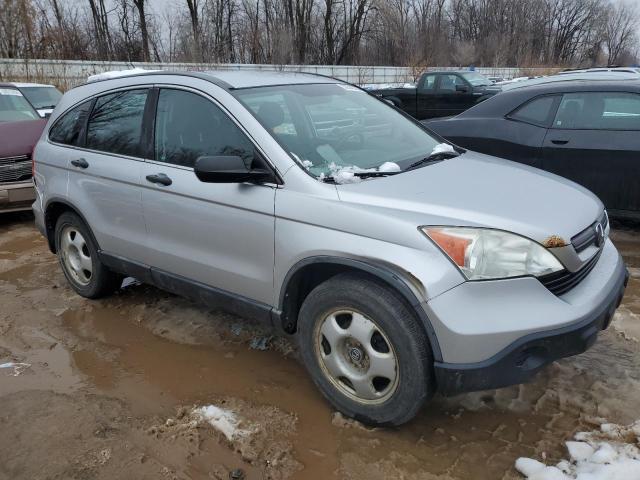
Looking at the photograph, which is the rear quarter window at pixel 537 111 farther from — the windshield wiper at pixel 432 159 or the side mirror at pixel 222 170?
the side mirror at pixel 222 170

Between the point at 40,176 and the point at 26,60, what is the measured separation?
17.2m

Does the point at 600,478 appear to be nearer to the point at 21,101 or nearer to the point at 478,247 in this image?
the point at 478,247

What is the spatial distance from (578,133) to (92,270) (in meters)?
4.67

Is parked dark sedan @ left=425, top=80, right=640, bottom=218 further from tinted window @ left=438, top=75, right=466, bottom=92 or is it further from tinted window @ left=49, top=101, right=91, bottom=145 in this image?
tinted window @ left=438, top=75, right=466, bottom=92

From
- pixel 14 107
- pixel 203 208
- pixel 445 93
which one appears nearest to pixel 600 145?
pixel 203 208

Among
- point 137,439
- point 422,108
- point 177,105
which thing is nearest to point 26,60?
point 422,108

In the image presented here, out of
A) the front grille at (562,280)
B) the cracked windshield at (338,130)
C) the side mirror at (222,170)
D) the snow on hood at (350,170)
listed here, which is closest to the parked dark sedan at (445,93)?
the cracked windshield at (338,130)

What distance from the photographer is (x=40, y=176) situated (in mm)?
4711

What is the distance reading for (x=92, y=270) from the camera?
177 inches

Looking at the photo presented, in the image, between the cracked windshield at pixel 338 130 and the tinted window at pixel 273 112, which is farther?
Result: the tinted window at pixel 273 112

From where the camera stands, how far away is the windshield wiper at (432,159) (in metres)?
3.29

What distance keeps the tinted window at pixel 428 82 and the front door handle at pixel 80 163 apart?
12475 millimetres

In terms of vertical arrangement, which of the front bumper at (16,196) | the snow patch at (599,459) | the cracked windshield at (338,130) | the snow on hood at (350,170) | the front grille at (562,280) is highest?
the cracked windshield at (338,130)

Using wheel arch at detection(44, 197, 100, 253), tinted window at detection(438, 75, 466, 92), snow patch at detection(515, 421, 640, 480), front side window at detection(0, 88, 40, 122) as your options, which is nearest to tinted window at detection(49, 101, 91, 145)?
wheel arch at detection(44, 197, 100, 253)
